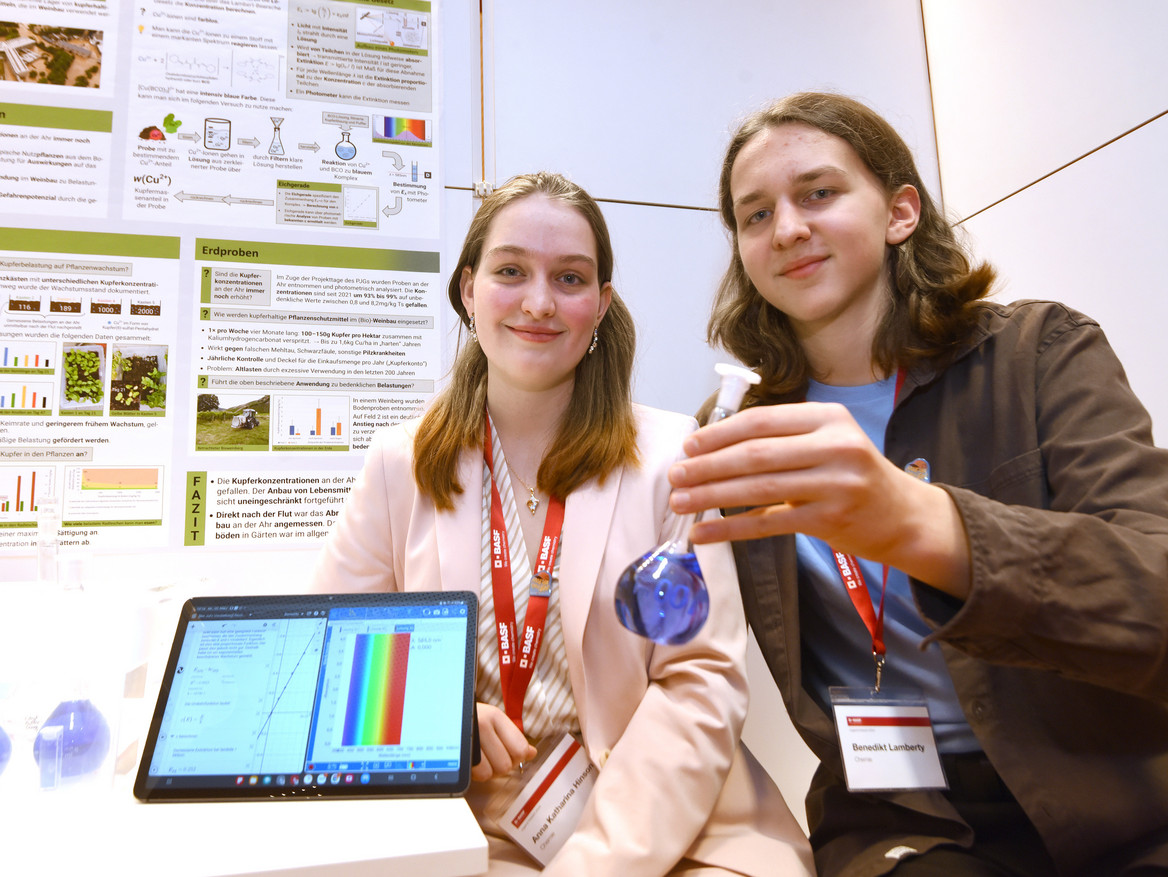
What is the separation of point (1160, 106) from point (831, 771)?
1.86 metres

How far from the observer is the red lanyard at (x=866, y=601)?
4.36 ft

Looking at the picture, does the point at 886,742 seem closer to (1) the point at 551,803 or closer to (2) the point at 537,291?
(1) the point at 551,803

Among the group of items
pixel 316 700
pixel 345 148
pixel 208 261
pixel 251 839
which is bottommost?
pixel 251 839

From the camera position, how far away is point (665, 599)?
0.82m

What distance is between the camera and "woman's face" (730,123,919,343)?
1428 millimetres

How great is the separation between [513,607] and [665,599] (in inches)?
26.8

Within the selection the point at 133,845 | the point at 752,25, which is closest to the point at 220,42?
the point at 752,25

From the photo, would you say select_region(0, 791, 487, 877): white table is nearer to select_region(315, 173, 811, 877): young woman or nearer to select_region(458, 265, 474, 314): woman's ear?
select_region(315, 173, 811, 877): young woman

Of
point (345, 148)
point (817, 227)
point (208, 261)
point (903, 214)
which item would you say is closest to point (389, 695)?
point (817, 227)

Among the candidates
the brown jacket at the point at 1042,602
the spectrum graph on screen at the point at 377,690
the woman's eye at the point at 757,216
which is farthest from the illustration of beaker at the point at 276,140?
the brown jacket at the point at 1042,602

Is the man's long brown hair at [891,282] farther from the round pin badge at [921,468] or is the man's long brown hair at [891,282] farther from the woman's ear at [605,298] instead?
the woman's ear at [605,298]

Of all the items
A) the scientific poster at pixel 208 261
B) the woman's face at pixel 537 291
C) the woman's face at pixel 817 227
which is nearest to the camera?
the woman's face at pixel 817 227

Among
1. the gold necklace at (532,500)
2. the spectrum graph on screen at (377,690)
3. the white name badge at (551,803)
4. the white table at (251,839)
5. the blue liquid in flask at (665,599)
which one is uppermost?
the gold necklace at (532,500)

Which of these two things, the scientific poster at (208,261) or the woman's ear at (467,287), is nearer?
the woman's ear at (467,287)
